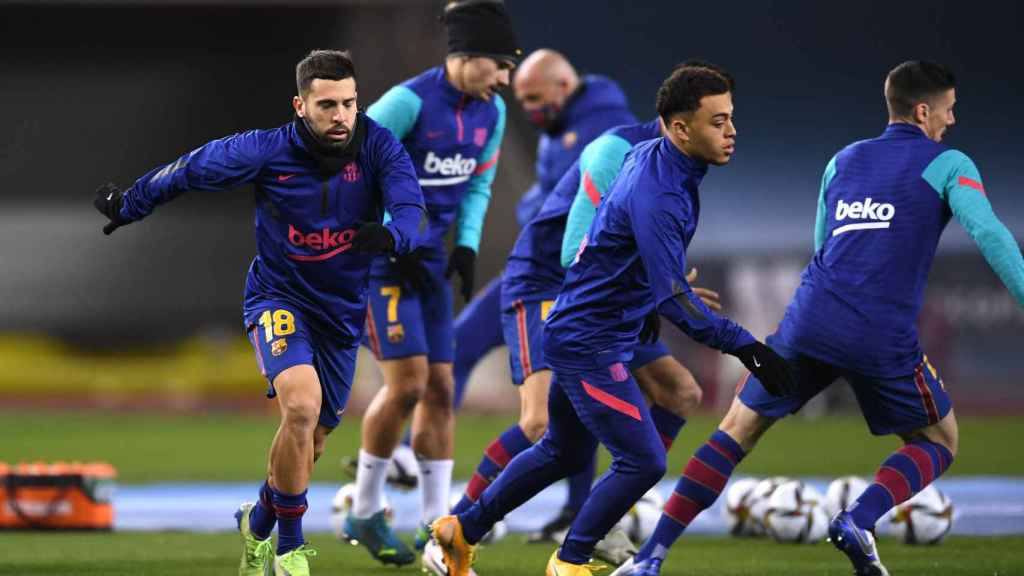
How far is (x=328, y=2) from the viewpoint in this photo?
21.9m

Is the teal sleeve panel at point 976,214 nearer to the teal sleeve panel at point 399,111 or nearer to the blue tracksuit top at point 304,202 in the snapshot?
the blue tracksuit top at point 304,202

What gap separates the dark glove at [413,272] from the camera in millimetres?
7321

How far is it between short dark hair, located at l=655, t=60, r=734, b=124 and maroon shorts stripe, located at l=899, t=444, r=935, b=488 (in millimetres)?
1670

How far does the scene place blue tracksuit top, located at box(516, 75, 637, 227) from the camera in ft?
27.8

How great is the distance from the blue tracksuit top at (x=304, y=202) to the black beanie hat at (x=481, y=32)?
59.5 inches

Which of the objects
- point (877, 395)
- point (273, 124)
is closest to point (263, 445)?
point (877, 395)

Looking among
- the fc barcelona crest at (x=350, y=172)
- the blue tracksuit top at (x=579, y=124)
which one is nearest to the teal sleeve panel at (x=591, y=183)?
the fc barcelona crest at (x=350, y=172)

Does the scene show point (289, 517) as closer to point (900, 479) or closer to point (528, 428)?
point (528, 428)

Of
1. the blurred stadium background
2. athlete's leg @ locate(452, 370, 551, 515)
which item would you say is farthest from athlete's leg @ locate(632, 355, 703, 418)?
the blurred stadium background

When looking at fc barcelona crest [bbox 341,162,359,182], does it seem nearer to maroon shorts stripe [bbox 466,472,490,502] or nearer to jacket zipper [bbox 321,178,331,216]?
jacket zipper [bbox 321,178,331,216]

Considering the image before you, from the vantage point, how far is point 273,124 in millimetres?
26797

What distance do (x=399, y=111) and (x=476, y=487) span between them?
72.6 inches

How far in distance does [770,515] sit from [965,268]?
12574 millimetres

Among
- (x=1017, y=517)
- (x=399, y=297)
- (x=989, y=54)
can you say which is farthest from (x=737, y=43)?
(x=399, y=297)
